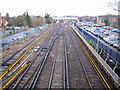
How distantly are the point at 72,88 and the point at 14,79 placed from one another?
4.07m

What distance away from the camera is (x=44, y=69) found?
34.3 ft

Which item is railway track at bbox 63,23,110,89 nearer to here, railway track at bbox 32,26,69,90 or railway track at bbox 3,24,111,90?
railway track at bbox 3,24,111,90

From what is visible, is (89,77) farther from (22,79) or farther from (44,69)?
(22,79)

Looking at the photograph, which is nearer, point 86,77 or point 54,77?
point 86,77

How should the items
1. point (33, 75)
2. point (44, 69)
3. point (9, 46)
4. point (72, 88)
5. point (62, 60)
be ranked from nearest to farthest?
point (72, 88), point (33, 75), point (44, 69), point (62, 60), point (9, 46)

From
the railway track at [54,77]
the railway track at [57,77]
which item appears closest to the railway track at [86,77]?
the railway track at [57,77]

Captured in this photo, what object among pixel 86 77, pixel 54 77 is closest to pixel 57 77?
pixel 54 77

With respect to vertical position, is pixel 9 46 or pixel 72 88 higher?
pixel 9 46

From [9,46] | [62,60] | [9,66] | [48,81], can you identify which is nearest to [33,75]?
[48,81]

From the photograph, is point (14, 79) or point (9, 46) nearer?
point (14, 79)

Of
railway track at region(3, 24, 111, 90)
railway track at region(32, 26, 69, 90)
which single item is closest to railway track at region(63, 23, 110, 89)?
railway track at region(3, 24, 111, 90)

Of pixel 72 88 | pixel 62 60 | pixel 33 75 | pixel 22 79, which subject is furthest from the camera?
pixel 62 60

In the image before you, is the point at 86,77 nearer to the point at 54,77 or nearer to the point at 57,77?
the point at 57,77

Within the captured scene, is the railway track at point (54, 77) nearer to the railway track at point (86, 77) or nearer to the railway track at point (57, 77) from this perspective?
the railway track at point (57, 77)
